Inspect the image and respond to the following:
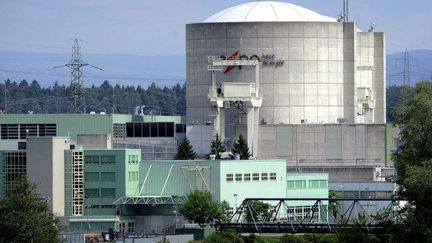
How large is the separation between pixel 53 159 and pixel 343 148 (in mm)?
47959

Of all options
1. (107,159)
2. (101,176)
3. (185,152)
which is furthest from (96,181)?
(185,152)

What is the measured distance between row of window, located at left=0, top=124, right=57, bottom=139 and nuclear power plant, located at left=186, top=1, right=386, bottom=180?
54.4ft

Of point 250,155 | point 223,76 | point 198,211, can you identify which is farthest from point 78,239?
point 223,76

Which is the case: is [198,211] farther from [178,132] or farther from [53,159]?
[178,132]

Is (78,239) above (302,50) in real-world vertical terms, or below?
below

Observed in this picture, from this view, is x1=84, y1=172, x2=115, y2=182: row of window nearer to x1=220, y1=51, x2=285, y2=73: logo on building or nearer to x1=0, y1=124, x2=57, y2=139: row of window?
x1=0, y1=124, x2=57, y2=139: row of window

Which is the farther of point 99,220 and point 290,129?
point 290,129

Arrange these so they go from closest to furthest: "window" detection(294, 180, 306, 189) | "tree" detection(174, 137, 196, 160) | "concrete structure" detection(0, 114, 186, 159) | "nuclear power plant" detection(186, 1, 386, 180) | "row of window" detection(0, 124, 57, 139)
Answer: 1. "window" detection(294, 180, 306, 189)
2. "concrete structure" detection(0, 114, 186, 159)
3. "tree" detection(174, 137, 196, 160)
4. "row of window" detection(0, 124, 57, 139)
5. "nuclear power plant" detection(186, 1, 386, 180)

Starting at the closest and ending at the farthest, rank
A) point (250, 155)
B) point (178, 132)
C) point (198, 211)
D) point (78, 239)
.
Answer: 1. point (78, 239)
2. point (198, 211)
3. point (250, 155)
4. point (178, 132)

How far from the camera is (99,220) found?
463 ft

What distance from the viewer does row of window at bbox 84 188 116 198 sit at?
143375 millimetres

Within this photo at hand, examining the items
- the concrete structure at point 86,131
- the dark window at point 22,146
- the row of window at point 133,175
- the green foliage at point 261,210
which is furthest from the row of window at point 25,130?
the green foliage at point 261,210

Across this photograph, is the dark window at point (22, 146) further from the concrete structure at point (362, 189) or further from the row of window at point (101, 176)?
the concrete structure at point (362, 189)

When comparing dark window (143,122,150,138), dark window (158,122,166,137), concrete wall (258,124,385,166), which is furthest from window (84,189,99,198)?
dark window (158,122,166,137)
